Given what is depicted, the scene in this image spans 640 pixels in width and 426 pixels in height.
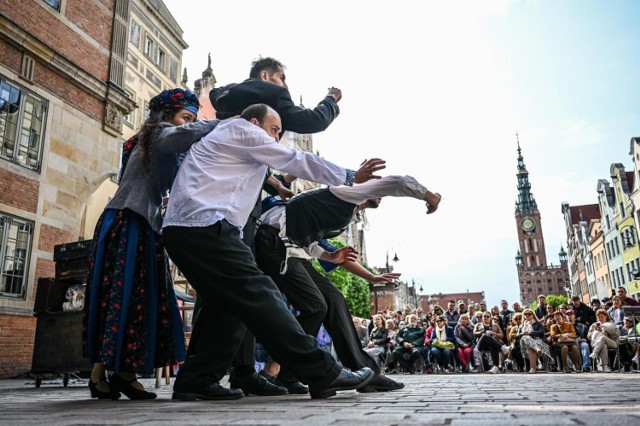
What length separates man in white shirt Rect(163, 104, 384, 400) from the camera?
3.01 meters

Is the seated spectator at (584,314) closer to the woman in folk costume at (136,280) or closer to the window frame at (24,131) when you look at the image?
the woman in folk costume at (136,280)

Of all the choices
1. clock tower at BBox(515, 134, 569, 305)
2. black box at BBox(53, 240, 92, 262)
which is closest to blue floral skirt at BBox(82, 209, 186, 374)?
black box at BBox(53, 240, 92, 262)

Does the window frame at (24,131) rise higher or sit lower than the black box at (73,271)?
higher

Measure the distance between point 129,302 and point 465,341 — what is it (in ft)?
40.3

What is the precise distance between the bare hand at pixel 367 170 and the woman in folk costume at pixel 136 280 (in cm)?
110

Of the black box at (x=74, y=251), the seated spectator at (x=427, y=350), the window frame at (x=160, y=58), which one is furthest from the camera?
the window frame at (x=160, y=58)

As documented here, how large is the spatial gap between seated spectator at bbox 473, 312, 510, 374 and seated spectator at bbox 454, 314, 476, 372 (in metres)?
0.19

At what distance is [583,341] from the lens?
1312 cm

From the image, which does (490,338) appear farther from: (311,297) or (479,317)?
(311,297)

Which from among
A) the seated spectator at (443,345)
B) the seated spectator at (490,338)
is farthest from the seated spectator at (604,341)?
the seated spectator at (443,345)

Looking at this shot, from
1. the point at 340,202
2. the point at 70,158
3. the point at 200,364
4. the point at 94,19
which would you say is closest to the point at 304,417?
the point at 200,364

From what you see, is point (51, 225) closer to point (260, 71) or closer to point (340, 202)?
point (260, 71)

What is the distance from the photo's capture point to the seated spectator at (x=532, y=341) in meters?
12.9

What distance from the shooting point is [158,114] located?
13.3ft
